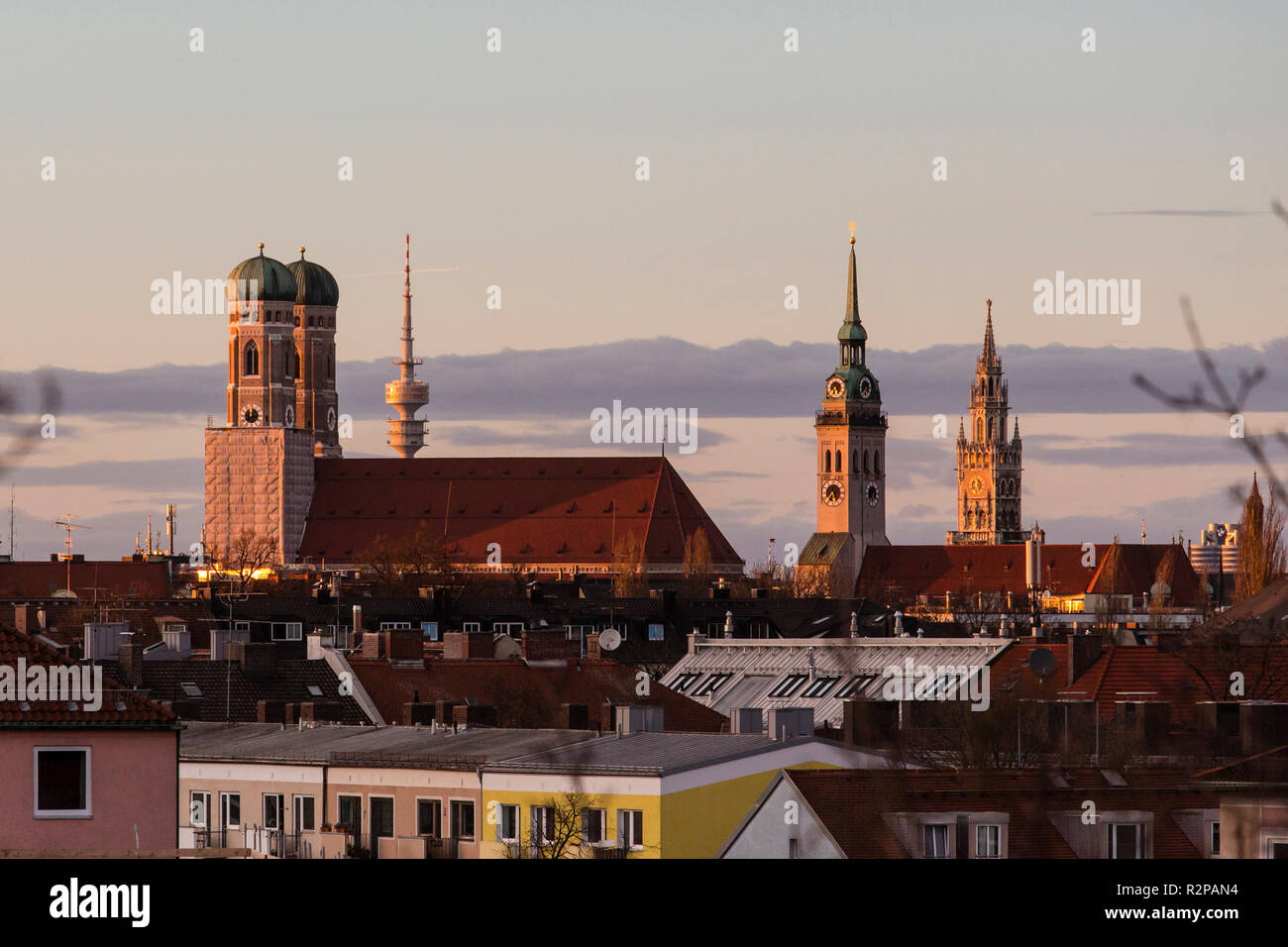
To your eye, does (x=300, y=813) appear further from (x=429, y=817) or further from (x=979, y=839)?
(x=979, y=839)

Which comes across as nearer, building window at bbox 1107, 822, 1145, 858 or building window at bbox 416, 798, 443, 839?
building window at bbox 1107, 822, 1145, 858

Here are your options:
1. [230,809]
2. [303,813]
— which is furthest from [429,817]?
[230,809]

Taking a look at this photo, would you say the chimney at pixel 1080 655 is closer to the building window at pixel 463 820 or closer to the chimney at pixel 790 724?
the chimney at pixel 790 724

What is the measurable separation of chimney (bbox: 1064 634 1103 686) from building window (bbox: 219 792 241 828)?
2110cm

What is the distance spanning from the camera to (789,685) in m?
58.1

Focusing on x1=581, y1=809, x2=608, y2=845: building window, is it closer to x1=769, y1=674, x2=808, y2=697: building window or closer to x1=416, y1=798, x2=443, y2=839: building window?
x1=416, y1=798, x2=443, y2=839: building window

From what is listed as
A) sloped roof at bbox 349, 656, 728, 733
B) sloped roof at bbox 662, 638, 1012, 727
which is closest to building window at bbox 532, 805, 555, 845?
sloped roof at bbox 349, 656, 728, 733

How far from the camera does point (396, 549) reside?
610ft

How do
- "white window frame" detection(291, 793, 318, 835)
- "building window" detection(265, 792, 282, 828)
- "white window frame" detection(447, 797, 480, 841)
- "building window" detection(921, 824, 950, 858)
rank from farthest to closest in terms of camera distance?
"building window" detection(265, 792, 282, 828)
"white window frame" detection(291, 793, 318, 835)
"white window frame" detection(447, 797, 480, 841)
"building window" detection(921, 824, 950, 858)

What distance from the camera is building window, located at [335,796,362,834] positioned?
3391 centimetres
